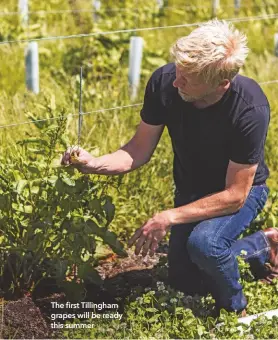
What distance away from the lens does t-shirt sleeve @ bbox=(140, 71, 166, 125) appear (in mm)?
3641

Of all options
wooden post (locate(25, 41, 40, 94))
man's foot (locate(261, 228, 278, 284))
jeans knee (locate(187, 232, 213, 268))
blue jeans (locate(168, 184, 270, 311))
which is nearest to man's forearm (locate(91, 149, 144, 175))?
blue jeans (locate(168, 184, 270, 311))

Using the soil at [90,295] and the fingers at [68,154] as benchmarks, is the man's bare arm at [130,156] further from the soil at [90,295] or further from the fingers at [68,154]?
the soil at [90,295]

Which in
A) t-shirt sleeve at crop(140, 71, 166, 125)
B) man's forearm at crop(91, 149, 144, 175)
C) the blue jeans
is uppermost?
t-shirt sleeve at crop(140, 71, 166, 125)

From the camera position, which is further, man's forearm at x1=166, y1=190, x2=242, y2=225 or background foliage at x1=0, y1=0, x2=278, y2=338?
background foliage at x1=0, y1=0, x2=278, y2=338

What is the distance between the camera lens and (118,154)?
3730 mm

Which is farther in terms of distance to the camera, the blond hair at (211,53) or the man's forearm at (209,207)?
the man's forearm at (209,207)

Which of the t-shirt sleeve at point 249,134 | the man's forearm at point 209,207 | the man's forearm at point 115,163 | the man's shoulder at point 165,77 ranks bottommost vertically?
the man's forearm at point 209,207

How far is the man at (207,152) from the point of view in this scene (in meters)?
3.31

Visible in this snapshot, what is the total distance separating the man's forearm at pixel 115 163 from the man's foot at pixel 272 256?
85 cm

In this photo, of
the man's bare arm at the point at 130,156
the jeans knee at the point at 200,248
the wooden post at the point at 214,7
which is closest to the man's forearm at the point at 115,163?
the man's bare arm at the point at 130,156

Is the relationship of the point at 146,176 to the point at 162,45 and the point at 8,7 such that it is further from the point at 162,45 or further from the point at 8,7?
the point at 8,7

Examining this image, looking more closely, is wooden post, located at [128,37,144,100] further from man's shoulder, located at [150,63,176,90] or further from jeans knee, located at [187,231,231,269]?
jeans knee, located at [187,231,231,269]

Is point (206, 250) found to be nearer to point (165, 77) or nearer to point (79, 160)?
point (79, 160)

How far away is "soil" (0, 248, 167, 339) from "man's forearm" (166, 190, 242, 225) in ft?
1.74
